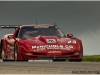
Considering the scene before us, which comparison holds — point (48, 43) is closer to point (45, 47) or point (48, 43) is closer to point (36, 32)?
point (45, 47)

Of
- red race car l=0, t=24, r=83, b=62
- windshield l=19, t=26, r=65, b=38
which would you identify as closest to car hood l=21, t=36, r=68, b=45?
red race car l=0, t=24, r=83, b=62

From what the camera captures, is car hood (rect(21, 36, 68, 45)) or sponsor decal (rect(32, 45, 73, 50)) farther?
car hood (rect(21, 36, 68, 45))

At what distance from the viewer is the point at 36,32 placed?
727 inches

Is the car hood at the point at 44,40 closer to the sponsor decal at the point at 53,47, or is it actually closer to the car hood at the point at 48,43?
the car hood at the point at 48,43

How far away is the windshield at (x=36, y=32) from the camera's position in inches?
721

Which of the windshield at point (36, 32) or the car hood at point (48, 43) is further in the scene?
the windshield at point (36, 32)

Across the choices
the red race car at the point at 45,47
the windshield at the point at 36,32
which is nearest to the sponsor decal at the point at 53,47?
the red race car at the point at 45,47

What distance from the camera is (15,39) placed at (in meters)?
17.8

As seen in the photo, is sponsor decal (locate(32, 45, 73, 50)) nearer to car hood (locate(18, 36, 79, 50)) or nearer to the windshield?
car hood (locate(18, 36, 79, 50))

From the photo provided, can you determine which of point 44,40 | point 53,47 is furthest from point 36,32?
point 53,47

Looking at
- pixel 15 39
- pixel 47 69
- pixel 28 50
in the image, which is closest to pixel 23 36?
pixel 15 39

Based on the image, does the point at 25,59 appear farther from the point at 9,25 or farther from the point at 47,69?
the point at 47,69

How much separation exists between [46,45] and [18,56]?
1205mm

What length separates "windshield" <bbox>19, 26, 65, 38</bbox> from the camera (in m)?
18.3
